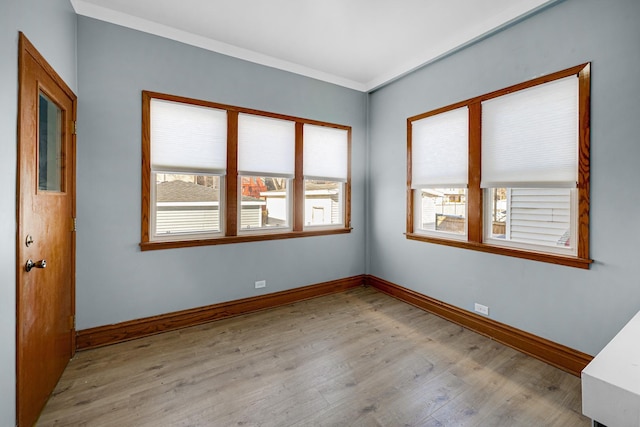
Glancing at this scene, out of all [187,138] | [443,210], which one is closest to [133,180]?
[187,138]

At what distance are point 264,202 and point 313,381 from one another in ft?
7.04

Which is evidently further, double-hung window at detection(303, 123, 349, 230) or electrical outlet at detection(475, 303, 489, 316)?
double-hung window at detection(303, 123, 349, 230)

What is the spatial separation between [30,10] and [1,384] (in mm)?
2022

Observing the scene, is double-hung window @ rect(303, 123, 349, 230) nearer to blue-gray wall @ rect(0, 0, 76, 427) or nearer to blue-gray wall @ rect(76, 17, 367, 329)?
blue-gray wall @ rect(76, 17, 367, 329)

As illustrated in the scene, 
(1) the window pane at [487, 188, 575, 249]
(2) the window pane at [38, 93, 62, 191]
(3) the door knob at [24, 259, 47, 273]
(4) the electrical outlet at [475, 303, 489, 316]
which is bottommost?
(4) the electrical outlet at [475, 303, 489, 316]

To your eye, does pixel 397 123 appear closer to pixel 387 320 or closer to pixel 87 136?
pixel 387 320

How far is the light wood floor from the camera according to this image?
186 cm

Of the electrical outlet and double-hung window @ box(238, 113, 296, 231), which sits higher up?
double-hung window @ box(238, 113, 296, 231)

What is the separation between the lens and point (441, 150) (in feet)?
11.1

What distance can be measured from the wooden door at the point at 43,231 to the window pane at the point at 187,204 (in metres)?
0.71

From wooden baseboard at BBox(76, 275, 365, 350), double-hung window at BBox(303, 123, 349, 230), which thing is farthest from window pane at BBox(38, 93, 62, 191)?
double-hung window at BBox(303, 123, 349, 230)

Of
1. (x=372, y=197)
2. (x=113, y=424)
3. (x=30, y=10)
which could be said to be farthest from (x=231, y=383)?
(x=372, y=197)

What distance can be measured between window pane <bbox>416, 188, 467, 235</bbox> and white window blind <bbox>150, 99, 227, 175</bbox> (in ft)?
8.11

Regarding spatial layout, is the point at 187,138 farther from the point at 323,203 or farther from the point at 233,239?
the point at 323,203
